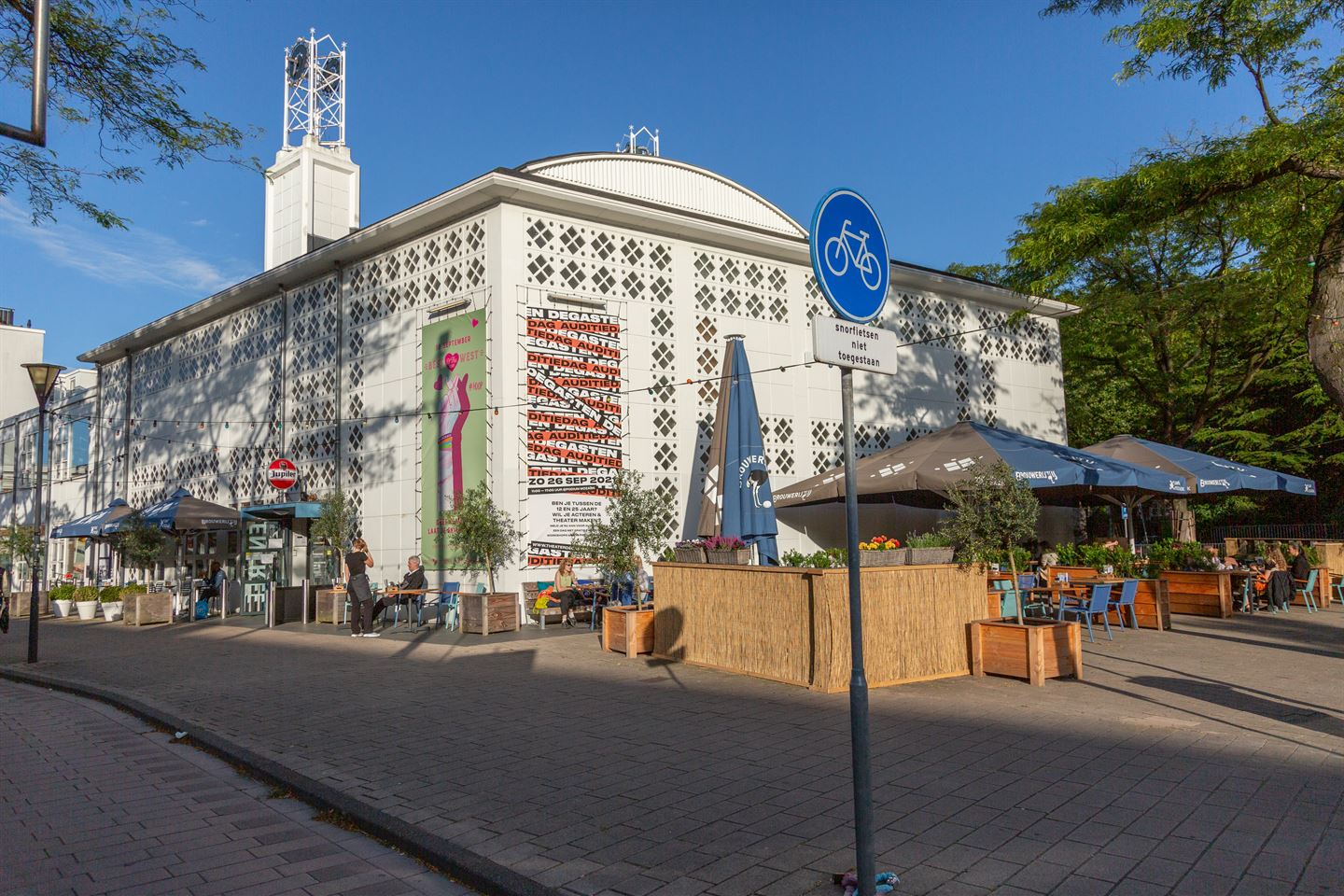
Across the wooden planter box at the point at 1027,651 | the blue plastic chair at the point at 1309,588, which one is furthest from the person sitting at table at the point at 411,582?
the blue plastic chair at the point at 1309,588

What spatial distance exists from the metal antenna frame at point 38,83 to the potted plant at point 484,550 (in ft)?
35.4

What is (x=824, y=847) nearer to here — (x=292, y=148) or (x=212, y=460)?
(x=212, y=460)

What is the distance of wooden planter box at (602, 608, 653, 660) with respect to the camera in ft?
38.5

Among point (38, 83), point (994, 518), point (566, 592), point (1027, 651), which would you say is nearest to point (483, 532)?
point (566, 592)

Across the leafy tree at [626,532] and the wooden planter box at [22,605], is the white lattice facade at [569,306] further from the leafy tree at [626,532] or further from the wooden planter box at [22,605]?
the wooden planter box at [22,605]

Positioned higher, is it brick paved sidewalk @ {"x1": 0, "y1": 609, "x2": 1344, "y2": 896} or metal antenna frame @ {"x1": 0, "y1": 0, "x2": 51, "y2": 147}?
metal antenna frame @ {"x1": 0, "y1": 0, "x2": 51, "y2": 147}

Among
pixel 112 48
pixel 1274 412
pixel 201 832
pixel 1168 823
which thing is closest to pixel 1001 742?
pixel 1168 823

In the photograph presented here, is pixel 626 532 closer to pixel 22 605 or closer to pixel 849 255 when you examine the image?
pixel 849 255

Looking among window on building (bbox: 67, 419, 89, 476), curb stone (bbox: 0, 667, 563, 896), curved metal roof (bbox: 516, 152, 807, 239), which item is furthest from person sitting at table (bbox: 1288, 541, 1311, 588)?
window on building (bbox: 67, 419, 89, 476)

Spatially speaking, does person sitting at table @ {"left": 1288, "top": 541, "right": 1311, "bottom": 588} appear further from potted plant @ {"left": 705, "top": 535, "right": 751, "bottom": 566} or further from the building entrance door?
the building entrance door

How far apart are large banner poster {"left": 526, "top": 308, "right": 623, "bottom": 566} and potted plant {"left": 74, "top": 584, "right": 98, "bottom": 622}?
1443 cm

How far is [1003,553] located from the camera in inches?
402

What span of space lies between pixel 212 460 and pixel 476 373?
1252cm

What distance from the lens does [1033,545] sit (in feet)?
68.6
